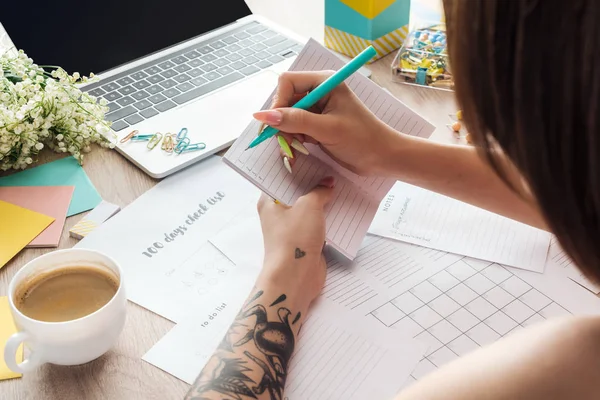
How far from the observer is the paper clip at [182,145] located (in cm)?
100

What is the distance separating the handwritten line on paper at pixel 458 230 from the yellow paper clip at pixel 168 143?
13.6 inches

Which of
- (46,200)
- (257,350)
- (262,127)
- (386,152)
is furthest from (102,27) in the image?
(257,350)

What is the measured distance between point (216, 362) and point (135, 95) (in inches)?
23.4

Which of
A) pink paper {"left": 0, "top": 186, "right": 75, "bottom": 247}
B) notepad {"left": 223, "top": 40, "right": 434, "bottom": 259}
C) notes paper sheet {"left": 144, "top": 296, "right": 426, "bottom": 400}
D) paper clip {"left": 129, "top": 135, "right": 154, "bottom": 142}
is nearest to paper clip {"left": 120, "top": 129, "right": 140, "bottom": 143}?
paper clip {"left": 129, "top": 135, "right": 154, "bottom": 142}

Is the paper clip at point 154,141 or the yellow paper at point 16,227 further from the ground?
the paper clip at point 154,141

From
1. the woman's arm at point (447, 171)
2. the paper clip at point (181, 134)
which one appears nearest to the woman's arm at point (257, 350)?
the woman's arm at point (447, 171)

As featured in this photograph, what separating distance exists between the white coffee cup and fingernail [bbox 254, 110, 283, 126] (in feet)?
0.83

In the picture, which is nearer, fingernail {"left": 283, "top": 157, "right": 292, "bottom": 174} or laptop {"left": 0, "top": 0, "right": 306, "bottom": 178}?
fingernail {"left": 283, "top": 157, "right": 292, "bottom": 174}

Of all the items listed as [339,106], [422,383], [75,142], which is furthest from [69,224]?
[422,383]

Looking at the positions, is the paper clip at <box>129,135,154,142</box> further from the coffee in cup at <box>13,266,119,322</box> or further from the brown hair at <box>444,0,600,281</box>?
the brown hair at <box>444,0,600,281</box>

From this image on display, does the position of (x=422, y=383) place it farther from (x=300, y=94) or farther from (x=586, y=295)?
(x=300, y=94)

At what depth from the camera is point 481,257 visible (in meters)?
0.83

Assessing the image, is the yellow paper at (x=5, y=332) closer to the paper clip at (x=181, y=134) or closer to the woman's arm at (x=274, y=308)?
the woman's arm at (x=274, y=308)

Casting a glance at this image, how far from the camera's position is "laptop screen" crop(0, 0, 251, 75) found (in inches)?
42.2
